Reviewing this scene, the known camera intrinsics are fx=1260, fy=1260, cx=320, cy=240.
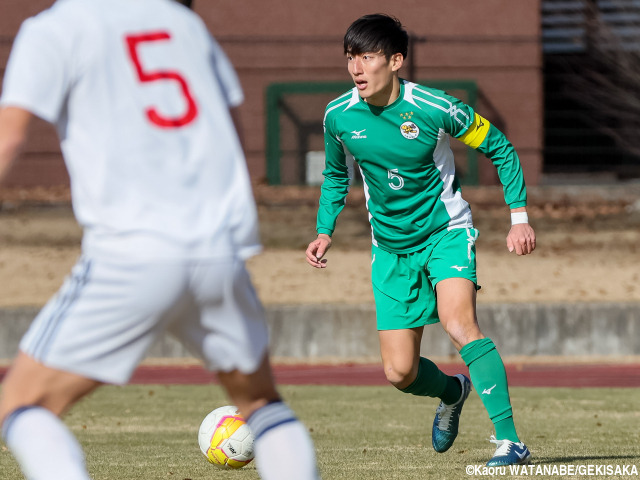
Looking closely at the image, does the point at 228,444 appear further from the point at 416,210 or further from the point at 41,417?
the point at 41,417

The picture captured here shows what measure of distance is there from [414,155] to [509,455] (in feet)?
4.98

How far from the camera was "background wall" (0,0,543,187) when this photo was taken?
20906 millimetres

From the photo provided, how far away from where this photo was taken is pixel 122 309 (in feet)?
10.8

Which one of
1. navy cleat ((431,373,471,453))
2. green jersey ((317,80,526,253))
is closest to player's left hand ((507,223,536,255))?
green jersey ((317,80,526,253))

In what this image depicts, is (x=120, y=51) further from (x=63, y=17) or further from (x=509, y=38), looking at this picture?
(x=509, y=38)

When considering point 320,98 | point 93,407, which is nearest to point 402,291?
point 93,407

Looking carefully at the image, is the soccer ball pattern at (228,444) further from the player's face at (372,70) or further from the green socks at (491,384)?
the player's face at (372,70)

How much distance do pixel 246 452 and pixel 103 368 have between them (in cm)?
278

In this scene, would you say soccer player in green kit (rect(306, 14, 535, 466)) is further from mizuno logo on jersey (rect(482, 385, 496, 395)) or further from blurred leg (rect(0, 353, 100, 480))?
blurred leg (rect(0, 353, 100, 480))

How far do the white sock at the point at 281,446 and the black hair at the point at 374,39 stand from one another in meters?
2.87

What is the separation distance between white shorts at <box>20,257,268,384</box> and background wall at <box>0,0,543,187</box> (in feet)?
56.3

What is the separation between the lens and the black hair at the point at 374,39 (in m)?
6.03

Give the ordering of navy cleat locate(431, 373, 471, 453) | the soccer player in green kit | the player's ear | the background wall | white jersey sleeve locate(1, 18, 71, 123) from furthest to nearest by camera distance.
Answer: the background wall → navy cleat locate(431, 373, 471, 453) → the player's ear → the soccer player in green kit → white jersey sleeve locate(1, 18, 71, 123)

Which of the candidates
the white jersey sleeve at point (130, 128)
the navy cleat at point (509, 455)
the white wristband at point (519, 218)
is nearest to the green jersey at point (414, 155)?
the white wristband at point (519, 218)
